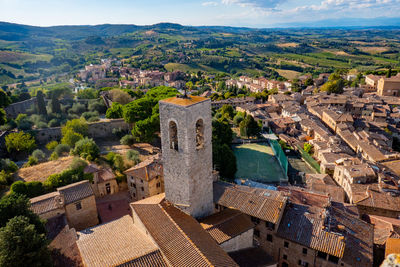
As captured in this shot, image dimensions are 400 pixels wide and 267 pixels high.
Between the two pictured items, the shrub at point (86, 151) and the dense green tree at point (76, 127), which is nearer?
the shrub at point (86, 151)

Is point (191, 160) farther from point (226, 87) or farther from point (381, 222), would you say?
point (226, 87)

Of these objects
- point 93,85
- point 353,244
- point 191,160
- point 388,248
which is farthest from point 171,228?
point 93,85

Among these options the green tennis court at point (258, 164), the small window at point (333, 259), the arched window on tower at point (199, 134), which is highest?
the arched window on tower at point (199, 134)

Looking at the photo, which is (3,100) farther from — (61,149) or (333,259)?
(333,259)

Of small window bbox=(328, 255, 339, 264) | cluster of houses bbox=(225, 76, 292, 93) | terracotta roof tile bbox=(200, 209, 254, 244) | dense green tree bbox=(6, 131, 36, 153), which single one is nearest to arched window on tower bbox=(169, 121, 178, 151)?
terracotta roof tile bbox=(200, 209, 254, 244)

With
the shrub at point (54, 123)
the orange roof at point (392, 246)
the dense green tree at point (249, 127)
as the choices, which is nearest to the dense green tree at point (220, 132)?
the dense green tree at point (249, 127)

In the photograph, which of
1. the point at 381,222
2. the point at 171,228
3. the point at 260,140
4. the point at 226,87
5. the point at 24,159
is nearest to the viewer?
the point at 171,228

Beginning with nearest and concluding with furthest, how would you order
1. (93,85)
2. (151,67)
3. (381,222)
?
1. (381,222)
2. (93,85)
3. (151,67)

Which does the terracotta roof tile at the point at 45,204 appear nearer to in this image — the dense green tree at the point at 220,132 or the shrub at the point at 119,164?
the shrub at the point at 119,164
